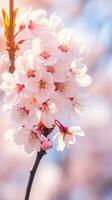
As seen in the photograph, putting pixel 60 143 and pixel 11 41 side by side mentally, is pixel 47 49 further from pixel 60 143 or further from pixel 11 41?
pixel 60 143

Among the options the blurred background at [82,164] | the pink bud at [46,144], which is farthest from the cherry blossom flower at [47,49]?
the blurred background at [82,164]

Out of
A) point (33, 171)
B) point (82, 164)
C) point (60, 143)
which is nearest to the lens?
point (33, 171)

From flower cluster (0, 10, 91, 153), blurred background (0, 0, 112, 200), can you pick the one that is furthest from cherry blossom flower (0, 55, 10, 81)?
blurred background (0, 0, 112, 200)

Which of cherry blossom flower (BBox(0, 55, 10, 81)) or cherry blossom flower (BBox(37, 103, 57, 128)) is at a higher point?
cherry blossom flower (BBox(0, 55, 10, 81))

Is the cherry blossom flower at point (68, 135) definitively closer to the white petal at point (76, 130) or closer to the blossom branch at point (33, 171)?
the white petal at point (76, 130)

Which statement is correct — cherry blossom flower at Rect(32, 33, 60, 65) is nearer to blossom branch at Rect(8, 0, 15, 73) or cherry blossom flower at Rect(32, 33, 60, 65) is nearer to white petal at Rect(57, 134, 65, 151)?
blossom branch at Rect(8, 0, 15, 73)

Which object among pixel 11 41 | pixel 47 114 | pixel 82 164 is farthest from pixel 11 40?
pixel 82 164

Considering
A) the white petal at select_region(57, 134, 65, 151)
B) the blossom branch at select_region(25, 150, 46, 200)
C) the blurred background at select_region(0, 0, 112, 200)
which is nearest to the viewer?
the blossom branch at select_region(25, 150, 46, 200)

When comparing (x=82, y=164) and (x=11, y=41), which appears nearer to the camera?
(x=11, y=41)
